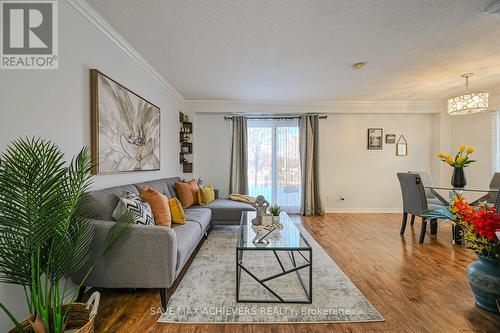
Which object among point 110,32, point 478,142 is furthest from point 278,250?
point 478,142

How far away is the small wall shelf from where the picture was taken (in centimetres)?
486

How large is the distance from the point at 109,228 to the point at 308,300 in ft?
5.43

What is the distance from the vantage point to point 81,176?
124cm

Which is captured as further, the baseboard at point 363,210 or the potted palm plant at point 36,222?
the baseboard at point 363,210

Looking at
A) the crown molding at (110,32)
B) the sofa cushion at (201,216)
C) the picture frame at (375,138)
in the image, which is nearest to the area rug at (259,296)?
the sofa cushion at (201,216)

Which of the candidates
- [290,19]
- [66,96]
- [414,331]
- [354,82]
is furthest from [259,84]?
[414,331]

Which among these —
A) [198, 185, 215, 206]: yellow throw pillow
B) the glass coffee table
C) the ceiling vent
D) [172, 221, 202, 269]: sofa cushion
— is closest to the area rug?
the glass coffee table

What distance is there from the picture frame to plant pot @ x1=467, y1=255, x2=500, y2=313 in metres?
3.69

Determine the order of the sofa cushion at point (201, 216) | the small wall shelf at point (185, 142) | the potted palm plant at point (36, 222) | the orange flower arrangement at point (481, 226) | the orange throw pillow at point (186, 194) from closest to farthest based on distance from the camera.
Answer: the potted palm plant at point (36, 222), the orange flower arrangement at point (481, 226), the sofa cushion at point (201, 216), the orange throw pillow at point (186, 194), the small wall shelf at point (185, 142)

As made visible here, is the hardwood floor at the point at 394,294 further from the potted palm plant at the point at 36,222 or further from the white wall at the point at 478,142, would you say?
the white wall at the point at 478,142

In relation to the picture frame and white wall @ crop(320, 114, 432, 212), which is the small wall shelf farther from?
the picture frame

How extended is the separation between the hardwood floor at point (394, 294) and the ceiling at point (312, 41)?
2447mm

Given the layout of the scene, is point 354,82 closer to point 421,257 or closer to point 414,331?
point 421,257

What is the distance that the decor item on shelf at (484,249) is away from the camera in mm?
1749
